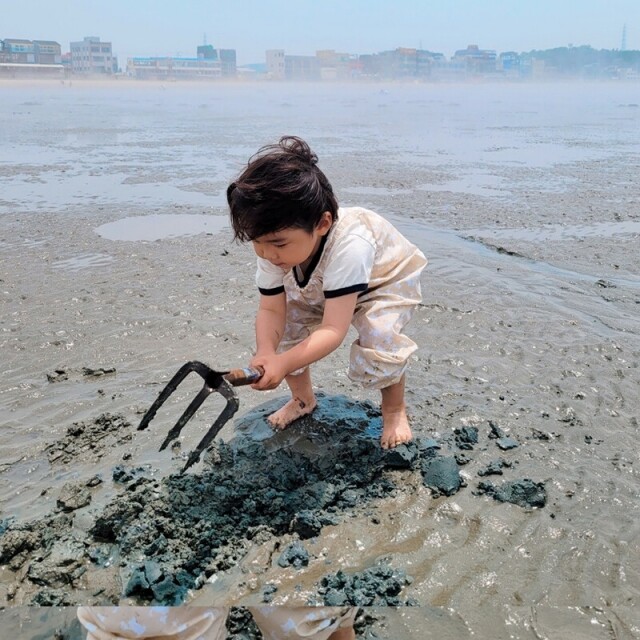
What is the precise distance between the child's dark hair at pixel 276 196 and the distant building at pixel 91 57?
351 feet

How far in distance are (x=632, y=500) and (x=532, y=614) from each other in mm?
797

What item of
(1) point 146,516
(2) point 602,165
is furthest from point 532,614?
(2) point 602,165

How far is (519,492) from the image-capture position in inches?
103

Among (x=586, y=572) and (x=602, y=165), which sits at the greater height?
(x=602, y=165)

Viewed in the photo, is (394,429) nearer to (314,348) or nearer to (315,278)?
(314,348)

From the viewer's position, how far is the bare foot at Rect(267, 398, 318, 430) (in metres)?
3.21

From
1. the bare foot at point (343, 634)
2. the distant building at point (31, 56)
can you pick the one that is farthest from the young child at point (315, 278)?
the distant building at point (31, 56)

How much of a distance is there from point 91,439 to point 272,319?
0.99 m

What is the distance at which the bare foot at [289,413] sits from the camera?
3.21 m

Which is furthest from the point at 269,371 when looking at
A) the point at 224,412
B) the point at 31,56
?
the point at 31,56

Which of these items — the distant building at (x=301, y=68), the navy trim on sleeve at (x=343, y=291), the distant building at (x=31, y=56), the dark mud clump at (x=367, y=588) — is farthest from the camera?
the distant building at (x=301, y=68)

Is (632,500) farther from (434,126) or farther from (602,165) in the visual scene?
(434,126)

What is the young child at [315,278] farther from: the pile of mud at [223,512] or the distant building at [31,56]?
the distant building at [31,56]

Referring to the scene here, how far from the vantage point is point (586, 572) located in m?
2.21
